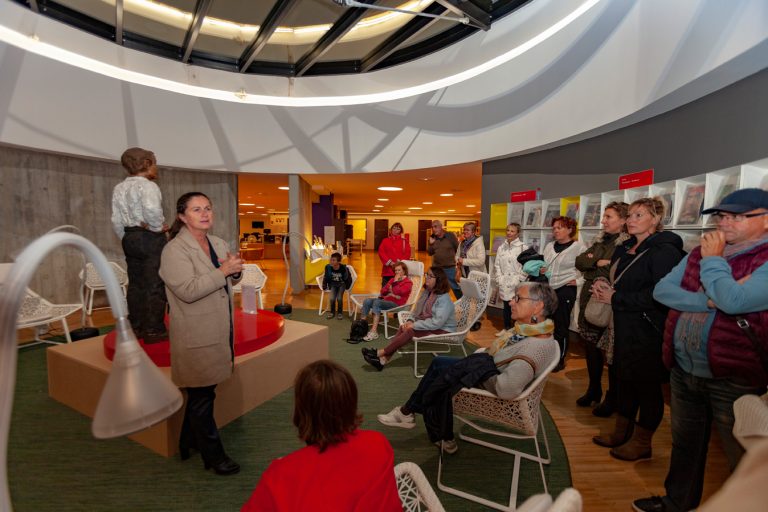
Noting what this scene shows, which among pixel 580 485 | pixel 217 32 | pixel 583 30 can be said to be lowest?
pixel 580 485

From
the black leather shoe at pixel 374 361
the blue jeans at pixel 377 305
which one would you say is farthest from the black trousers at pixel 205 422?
the blue jeans at pixel 377 305

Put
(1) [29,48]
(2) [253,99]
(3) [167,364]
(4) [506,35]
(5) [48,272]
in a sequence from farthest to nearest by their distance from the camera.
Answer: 1. (2) [253,99]
2. (5) [48,272]
3. (4) [506,35]
4. (1) [29,48]
5. (3) [167,364]

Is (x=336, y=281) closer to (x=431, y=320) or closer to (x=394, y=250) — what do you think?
(x=394, y=250)

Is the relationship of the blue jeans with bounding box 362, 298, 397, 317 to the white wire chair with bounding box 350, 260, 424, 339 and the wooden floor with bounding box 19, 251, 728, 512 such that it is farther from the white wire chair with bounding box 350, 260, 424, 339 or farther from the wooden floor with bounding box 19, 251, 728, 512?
the wooden floor with bounding box 19, 251, 728, 512

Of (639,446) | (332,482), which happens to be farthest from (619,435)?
(332,482)

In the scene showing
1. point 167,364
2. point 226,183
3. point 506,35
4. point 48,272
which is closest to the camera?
point 167,364

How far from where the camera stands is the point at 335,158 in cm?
798

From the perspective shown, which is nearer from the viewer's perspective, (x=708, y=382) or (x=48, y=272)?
(x=708, y=382)

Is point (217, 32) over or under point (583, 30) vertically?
over

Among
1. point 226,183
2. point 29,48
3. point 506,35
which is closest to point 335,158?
point 226,183

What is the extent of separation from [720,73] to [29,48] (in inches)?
327

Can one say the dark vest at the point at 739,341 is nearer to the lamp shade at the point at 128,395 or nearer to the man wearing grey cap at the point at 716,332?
the man wearing grey cap at the point at 716,332

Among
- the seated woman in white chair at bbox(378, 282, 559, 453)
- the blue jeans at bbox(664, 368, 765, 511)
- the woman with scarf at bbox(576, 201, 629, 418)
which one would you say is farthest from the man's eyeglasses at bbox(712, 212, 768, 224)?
the woman with scarf at bbox(576, 201, 629, 418)

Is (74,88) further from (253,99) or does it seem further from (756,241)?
(756,241)
